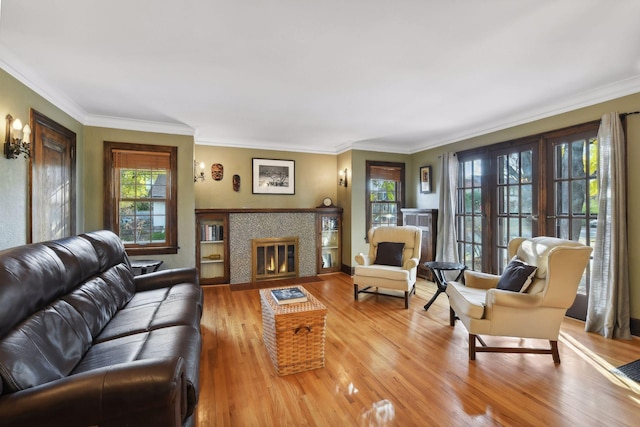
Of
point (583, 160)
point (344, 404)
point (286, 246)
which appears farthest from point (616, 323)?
point (286, 246)

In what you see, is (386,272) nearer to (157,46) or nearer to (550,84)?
(550,84)

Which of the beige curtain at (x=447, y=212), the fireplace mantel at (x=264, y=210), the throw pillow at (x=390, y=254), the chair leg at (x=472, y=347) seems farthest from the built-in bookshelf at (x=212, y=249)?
the chair leg at (x=472, y=347)

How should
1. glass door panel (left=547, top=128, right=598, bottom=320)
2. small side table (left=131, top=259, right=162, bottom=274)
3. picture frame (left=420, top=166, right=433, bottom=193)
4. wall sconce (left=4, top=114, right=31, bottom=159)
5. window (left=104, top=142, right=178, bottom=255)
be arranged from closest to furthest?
wall sconce (left=4, top=114, right=31, bottom=159) < glass door panel (left=547, top=128, right=598, bottom=320) < small side table (left=131, top=259, right=162, bottom=274) < window (left=104, top=142, right=178, bottom=255) < picture frame (left=420, top=166, right=433, bottom=193)

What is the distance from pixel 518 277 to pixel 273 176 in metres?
4.03

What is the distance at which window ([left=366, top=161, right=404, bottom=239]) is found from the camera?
542 centimetres

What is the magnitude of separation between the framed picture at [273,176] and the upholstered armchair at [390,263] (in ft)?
6.42

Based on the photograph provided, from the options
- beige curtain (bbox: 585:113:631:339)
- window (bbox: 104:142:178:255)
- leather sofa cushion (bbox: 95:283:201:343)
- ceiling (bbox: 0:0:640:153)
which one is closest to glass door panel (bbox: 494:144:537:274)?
ceiling (bbox: 0:0:640:153)

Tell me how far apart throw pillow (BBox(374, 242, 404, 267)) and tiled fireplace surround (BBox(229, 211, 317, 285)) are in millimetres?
1490

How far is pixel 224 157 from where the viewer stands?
5062mm

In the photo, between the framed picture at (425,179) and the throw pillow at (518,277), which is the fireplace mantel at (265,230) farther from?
the throw pillow at (518,277)

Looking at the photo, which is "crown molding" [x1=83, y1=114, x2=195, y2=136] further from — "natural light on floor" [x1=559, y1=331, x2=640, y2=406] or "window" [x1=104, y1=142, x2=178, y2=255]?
"natural light on floor" [x1=559, y1=331, x2=640, y2=406]

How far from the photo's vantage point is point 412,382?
2.07 meters

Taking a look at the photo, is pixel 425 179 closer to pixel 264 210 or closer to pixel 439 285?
pixel 439 285

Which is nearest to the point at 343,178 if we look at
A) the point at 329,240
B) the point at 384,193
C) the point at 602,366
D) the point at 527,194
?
the point at 384,193
